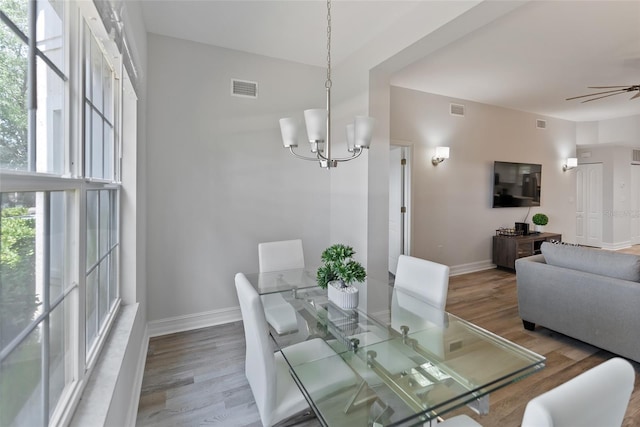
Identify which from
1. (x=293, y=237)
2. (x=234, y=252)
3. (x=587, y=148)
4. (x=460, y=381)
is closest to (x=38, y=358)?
(x=460, y=381)

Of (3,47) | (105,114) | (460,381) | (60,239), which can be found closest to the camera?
(3,47)

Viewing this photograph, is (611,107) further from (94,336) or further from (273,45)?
(94,336)

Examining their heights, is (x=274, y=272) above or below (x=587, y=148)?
below

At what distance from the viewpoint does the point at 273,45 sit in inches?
126

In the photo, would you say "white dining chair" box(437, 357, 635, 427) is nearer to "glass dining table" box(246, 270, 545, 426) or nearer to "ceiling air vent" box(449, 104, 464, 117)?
"glass dining table" box(246, 270, 545, 426)

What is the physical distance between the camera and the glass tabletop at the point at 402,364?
1.22 metres

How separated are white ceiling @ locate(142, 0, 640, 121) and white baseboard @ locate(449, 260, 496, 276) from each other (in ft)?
9.53

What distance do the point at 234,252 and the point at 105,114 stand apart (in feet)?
6.24

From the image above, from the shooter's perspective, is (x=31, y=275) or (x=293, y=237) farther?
(x=293, y=237)

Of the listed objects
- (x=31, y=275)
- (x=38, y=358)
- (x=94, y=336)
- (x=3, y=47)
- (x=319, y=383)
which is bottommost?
(x=319, y=383)

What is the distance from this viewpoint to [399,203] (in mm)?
4793

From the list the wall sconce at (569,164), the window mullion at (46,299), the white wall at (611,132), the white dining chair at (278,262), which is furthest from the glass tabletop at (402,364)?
the white wall at (611,132)

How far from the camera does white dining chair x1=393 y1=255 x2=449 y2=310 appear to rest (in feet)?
6.73

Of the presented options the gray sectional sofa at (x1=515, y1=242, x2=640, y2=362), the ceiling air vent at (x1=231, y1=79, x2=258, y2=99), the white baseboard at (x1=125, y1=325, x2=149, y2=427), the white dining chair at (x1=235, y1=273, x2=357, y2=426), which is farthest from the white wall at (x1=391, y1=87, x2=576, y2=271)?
the white baseboard at (x1=125, y1=325, x2=149, y2=427)
